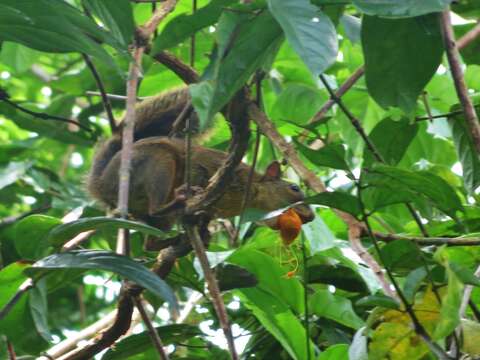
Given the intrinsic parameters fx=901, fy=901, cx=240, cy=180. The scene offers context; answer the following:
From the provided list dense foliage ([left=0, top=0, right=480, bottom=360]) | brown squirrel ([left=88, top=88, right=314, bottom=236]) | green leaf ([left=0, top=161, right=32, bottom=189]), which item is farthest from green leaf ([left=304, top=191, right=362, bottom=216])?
green leaf ([left=0, top=161, right=32, bottom=189])

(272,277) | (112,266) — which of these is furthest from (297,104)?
(112,266)

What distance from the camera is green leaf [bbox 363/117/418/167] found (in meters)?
2.82

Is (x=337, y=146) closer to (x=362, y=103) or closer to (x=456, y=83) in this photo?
(x=456, y=83)

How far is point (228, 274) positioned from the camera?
283cm

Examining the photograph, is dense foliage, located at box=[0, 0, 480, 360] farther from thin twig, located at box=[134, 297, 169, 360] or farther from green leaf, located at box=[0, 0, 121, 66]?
thin twig, located at box=[134, 297, 169, 360]

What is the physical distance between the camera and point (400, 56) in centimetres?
218

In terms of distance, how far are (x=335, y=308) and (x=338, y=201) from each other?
23.9 inches

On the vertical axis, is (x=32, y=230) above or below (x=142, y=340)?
above

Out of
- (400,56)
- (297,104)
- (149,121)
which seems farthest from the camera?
(149,121)

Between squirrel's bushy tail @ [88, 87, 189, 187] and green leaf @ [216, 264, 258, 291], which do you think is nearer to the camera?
green leaf @ [216, 264, 258, 291]

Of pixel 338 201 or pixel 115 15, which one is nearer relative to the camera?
pixel 115 15

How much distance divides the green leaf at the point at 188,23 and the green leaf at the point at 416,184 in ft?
1.79

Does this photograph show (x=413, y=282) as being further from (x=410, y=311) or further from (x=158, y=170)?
(x=158, y=170)

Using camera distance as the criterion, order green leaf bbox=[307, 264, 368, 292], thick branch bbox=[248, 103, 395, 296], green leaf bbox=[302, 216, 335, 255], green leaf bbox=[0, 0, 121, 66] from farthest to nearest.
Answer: green leaf bbox=[307, 264, 368, 292]
green leaf bbox=[302, 216, 335, 255]
thick branch bbox=[248, 103, 395, 296]
green leaf bbox=[0, 0, 121, 66]
